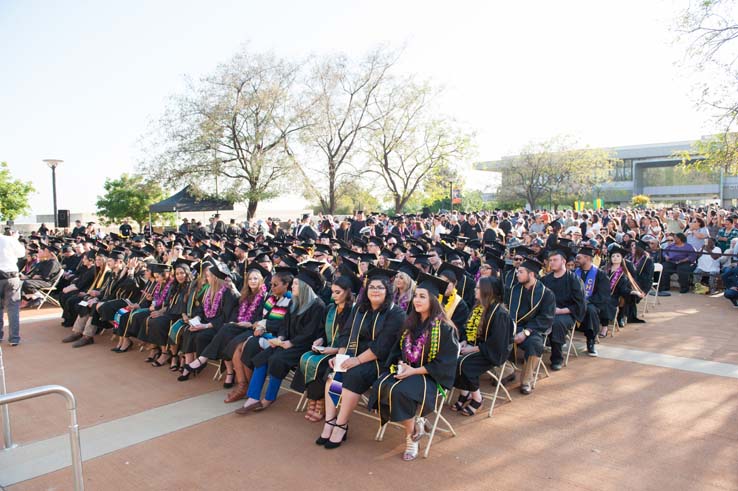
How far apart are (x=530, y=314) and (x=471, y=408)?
1.41m

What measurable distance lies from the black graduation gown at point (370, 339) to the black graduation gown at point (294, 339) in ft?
1.82

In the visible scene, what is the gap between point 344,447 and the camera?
455cm

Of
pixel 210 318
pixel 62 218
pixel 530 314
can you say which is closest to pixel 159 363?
pixel 210 318

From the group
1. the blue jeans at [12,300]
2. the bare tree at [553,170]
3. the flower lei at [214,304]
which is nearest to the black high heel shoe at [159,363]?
the flower lei at [214,304]

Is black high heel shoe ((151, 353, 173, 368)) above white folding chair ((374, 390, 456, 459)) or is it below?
below

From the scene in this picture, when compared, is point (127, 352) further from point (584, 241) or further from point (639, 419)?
point (584, 241)

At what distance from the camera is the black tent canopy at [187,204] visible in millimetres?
22312

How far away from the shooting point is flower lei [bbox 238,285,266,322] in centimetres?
642

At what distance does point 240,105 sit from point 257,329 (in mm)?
19821

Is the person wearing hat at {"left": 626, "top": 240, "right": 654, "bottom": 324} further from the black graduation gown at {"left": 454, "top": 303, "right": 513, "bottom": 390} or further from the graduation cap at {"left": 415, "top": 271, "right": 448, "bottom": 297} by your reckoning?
the graduation cap at {"left": 415, "top": 271, "right": 448, "bottom": 297}

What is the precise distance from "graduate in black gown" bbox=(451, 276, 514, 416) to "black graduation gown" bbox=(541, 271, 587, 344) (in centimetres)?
147

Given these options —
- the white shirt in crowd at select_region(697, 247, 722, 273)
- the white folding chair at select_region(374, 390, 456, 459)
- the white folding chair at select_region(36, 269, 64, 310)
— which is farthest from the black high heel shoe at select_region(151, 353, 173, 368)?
the white shirt in crowd at select_region(697, 247, 722, 273)

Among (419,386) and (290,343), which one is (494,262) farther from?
(419,386)

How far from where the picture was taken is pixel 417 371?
4402 millimetres
